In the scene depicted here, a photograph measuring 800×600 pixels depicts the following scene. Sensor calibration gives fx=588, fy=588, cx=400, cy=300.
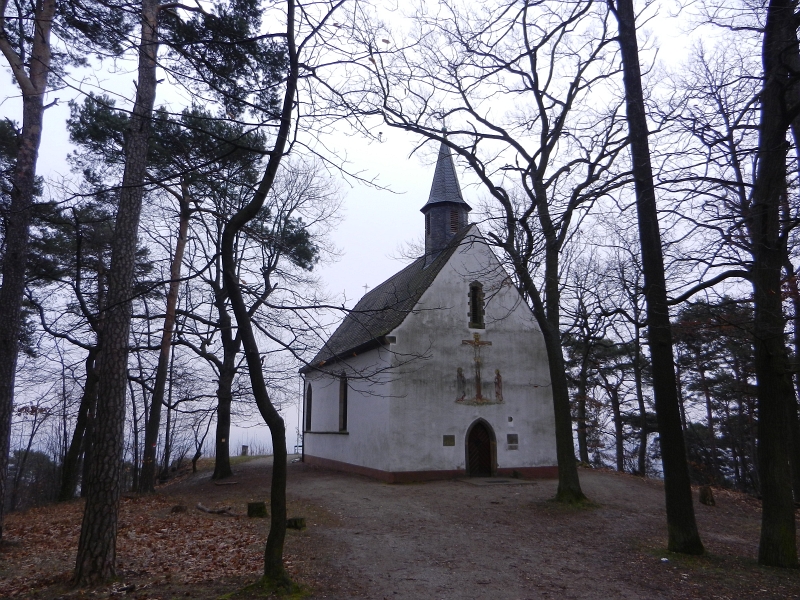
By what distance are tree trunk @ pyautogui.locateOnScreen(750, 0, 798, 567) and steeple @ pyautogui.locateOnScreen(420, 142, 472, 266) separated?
1519 centimetres

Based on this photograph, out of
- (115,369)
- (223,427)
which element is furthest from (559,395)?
(223,427)

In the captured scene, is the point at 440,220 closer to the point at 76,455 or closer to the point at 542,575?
the point at 76,455

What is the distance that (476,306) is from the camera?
843 inches

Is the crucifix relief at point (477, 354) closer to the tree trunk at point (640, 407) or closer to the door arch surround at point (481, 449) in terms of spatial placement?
the door arch surround at point (481, 449)

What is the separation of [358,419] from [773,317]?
619 inches

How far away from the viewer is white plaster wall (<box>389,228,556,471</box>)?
1938cm

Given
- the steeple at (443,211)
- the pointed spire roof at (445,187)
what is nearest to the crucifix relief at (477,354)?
the steeple at (443,211)

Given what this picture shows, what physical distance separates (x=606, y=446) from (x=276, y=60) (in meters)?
32.2

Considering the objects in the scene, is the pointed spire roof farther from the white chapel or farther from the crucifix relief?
the crucifix relief

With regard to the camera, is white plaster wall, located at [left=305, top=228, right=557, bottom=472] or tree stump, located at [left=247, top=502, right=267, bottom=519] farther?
white plaster wall, located at [left=305, top=228, right=557, bottom=472]

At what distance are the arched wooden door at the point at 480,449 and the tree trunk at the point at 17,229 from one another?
1411cm

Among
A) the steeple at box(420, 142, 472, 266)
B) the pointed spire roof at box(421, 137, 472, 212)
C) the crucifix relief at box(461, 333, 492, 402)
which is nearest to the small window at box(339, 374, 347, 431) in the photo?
the crucifix relief at box(461, 333, 492, 402)

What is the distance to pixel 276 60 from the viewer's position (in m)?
7.00

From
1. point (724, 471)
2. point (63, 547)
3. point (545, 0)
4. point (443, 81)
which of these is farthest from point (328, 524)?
point (724, 471)
